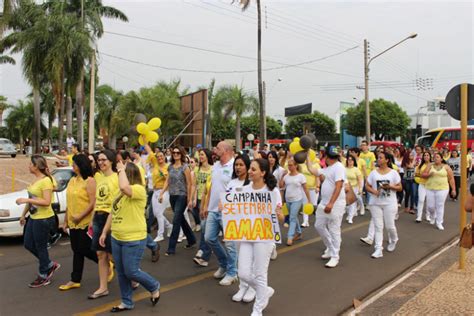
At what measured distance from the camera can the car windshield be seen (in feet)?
28.0

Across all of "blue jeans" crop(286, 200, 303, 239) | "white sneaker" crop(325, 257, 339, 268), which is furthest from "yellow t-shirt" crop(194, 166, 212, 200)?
"white sneaker" crop(325, 257, 339, 268)

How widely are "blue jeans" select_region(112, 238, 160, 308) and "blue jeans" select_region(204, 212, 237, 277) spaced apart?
3.57 ft

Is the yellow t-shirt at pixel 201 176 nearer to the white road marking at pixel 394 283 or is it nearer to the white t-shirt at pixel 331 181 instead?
the white t-shirt at pixel 331 181

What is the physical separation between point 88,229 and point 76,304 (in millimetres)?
851

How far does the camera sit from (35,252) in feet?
17.9

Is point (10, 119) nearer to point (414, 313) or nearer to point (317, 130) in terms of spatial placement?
point (317, 130)

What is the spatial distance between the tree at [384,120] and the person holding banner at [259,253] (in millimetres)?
51715

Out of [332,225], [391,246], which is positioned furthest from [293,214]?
[391,246]

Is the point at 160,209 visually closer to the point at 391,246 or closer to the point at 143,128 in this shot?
the point at 143,128

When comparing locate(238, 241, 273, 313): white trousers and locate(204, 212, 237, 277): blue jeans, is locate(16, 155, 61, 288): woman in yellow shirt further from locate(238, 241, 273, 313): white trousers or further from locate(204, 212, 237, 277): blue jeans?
locate(238, 241, 273, 313): white trousers

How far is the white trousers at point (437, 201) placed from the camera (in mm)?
9344

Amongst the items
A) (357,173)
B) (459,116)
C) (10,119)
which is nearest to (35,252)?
(459,116)

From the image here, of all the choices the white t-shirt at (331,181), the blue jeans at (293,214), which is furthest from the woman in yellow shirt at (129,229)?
the blue jeans at (293,214)

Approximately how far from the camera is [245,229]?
4457 mm
